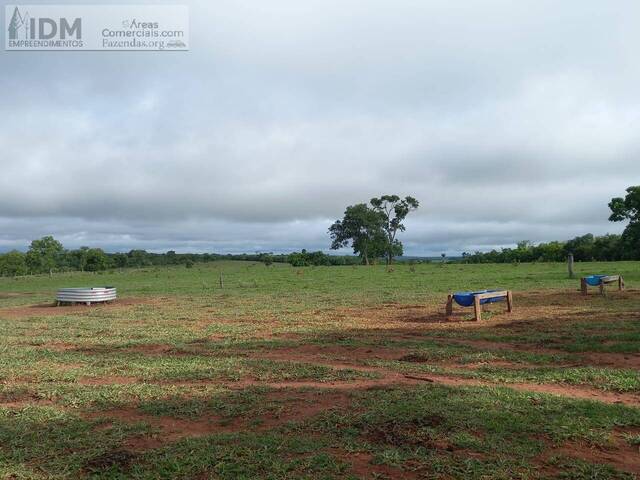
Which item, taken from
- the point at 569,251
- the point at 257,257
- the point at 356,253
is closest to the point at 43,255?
the point at 257,257

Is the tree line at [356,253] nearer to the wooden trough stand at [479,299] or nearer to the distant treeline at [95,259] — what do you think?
the distant treeline at [95,259]

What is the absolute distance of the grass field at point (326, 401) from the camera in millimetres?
3717

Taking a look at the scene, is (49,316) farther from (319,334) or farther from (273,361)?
(273,361)

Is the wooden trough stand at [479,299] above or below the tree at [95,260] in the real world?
below

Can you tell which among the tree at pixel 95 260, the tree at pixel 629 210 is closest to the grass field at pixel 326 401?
the tree at pixel 629 210

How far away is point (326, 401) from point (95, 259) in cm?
8224

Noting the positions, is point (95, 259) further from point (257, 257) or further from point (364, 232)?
point (364, 232)

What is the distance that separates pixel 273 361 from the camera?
7.45 m

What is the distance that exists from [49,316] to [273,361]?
10311 millimetres

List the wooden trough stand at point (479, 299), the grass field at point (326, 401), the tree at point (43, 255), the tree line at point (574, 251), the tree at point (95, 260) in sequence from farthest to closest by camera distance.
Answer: the tree at point (95, 260) < the tree at point (43, 255) < the tree line at point (574, 251) < the wooden trough stand at point (479, 299) < the grass field at point (326, 401)

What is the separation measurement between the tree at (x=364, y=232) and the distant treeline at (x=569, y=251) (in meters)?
12.4

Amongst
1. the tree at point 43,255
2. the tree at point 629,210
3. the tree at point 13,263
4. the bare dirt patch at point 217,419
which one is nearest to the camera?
the bare dirt patch at point 217,419

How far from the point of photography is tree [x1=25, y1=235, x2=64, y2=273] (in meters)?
72.1

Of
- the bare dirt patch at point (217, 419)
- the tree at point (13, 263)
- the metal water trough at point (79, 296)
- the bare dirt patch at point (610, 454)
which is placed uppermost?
the tree at point (13, 263)
